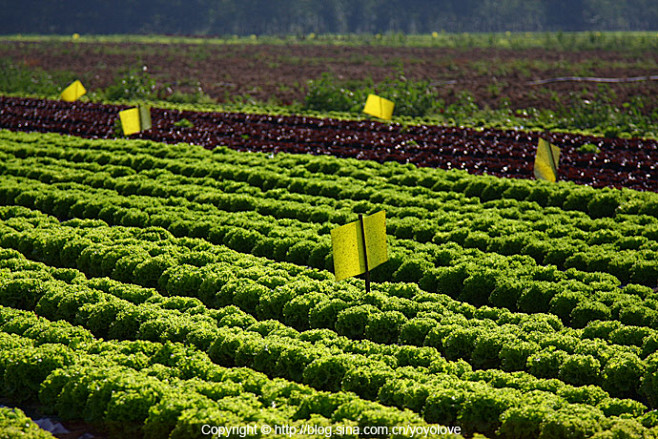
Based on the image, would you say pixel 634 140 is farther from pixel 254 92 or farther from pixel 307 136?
pixel 254 92

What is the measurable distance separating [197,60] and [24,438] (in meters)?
45.2

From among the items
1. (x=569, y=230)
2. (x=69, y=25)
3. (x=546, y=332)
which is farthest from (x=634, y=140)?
(x=69, y=25)

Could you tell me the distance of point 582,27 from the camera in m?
82.8

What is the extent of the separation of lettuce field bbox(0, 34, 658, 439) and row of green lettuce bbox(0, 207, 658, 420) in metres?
0.03

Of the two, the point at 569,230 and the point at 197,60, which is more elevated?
the point at 197,60

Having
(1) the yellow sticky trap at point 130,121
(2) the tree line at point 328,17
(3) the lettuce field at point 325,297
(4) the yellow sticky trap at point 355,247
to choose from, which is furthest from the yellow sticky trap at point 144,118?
(2) the tree line at point 328,17

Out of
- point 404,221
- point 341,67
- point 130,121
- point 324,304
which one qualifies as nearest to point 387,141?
point 404,221

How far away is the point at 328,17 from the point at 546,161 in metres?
78.8

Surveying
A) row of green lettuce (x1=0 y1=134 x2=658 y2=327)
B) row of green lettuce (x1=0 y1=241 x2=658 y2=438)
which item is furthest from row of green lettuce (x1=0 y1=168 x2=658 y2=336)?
row of green lettuce (x1=0 y1=241 x2=658 y2=438)

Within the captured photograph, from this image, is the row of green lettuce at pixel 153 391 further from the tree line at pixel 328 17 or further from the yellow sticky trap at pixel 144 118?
the tree line at pixel 328 17

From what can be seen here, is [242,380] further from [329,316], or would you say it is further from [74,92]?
[74,92]

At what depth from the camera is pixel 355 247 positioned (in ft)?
28.4

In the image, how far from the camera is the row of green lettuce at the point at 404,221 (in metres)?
9.57

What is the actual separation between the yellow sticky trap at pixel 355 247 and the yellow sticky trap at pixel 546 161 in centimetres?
606
